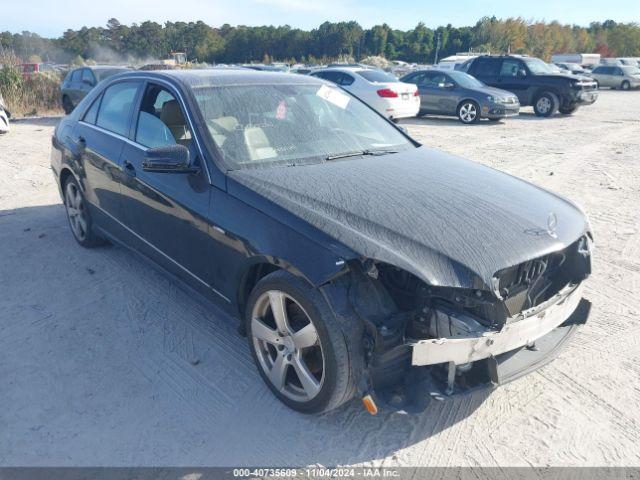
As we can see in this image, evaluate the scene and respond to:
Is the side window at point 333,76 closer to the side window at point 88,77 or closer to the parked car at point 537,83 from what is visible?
the parked car at point 537,83

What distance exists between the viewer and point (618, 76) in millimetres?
31766

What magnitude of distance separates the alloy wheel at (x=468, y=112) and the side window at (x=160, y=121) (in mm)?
12398

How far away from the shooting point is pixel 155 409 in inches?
115

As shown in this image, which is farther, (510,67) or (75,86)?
(510,67)

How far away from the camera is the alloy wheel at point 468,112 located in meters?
14.8

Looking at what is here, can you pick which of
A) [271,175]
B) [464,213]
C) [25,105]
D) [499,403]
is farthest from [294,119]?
[25,105]

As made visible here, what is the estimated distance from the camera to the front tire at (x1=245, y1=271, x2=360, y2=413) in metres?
2.51

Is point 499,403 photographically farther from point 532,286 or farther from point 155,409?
point 155,409

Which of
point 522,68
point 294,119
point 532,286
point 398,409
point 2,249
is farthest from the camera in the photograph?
point 522,68

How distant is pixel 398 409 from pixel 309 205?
1114mm

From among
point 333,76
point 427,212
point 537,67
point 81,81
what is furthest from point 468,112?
point 427,212

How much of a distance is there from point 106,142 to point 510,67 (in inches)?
605

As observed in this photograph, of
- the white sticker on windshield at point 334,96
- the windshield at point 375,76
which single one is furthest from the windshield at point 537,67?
the white sticker on windshield at point 334,96

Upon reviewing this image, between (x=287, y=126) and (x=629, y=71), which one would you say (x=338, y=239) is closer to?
(x=287, y=126)
